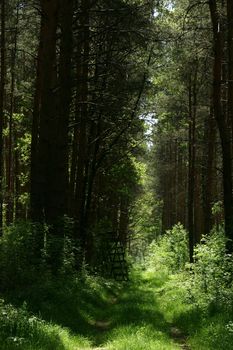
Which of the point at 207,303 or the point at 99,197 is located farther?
the point at 99,197

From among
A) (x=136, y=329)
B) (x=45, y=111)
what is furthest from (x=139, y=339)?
(x=45, y=111)

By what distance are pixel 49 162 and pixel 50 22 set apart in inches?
158

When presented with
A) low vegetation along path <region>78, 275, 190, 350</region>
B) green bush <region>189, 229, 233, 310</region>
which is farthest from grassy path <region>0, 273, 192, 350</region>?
green bush <region>189, 229, 233, 310</region>

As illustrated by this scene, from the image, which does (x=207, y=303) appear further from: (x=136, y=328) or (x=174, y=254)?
(x=174, y=254)

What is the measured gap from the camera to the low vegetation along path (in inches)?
335

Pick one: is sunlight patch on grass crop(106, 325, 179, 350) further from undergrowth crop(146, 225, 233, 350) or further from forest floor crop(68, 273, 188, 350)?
undergrowth crop(146, 225, 233, 350)

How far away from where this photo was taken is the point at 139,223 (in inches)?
1772

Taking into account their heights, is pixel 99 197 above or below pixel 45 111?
below

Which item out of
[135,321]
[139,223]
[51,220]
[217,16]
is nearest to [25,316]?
[135,321]

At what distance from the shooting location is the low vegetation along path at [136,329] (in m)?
8.50

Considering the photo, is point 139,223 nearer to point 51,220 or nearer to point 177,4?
point 177,4

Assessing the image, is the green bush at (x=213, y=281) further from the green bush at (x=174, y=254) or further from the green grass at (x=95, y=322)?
the green bush at (x=174, y=254)

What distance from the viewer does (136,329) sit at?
381 inches

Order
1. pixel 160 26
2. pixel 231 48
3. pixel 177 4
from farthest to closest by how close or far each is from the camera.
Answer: pixel 177 4 → pixel 160 26 → pixel 231 48
